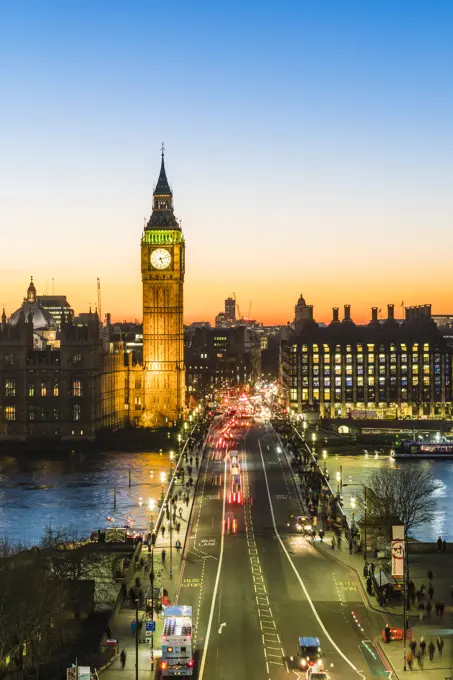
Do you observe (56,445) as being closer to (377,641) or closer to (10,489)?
(10,489)

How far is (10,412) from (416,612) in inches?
4016

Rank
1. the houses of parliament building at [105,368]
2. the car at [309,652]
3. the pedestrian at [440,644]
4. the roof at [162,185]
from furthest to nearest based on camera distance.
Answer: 1. the roof at [162,185]
2. the houses of parliament building at [105,368]
3. the pedestrian at [440,644]
4. the car at [309,652]

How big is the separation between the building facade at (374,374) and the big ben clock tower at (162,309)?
30112mm

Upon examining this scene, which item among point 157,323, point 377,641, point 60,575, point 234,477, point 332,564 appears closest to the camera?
point 377,641

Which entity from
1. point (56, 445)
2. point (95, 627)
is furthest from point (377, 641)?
point (56, 445)

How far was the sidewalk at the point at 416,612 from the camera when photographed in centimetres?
4341

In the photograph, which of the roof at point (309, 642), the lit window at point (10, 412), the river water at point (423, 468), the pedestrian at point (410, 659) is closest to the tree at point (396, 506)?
the river water at point (423, 468)

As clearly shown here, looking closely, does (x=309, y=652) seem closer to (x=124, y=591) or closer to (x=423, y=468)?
(x=124, y=591)

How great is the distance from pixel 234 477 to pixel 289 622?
5124cm

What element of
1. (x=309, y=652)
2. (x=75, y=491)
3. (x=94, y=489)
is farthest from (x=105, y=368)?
(x=309, y=652)

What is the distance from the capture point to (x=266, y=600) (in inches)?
2087

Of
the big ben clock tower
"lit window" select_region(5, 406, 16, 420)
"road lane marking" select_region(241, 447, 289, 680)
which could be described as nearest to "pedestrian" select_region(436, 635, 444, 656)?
"road lane marking" select_region(241, 447, 289, 680)

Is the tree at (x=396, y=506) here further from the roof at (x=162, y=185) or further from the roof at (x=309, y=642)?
the roof at (x=162, y=185)

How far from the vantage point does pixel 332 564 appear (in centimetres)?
6166
